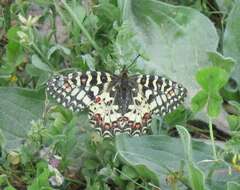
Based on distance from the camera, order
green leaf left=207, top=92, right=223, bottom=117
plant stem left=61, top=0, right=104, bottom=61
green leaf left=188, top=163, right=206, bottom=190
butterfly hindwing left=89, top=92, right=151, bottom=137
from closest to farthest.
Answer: green leaf left=188, top=163, right=206, bottom=190, green leaf left=207, top=92, right=223, bottom=117, butterfly hindwing left=89, top=92, right=151, bottom=137, plant stem left=61, top=0, right=104, bottom=61

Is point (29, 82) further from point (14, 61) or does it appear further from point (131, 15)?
point (131, 15)

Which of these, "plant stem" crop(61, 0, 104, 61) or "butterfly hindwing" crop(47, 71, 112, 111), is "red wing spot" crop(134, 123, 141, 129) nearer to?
"butterfly hindwing" crop(47, 71, 112, 111)

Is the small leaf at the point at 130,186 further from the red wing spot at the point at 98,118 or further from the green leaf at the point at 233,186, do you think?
the green leaf at the point at 233,186

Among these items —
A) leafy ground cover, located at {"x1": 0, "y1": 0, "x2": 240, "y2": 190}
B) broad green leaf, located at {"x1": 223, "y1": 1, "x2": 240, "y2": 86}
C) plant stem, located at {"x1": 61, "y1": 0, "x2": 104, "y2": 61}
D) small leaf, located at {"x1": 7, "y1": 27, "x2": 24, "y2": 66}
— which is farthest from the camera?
broad green leaf, located at {"x1": 223, "y1": 1, "x2": 240, "y2": 86}

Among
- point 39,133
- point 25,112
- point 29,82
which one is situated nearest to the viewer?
point 39,133

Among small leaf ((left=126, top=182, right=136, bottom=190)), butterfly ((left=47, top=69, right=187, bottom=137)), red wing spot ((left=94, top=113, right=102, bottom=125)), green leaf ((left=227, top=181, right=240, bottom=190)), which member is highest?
butterfly ((left=47, top=69, right=187, bottom=137))

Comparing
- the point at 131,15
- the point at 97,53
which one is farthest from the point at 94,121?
the point at 131,15

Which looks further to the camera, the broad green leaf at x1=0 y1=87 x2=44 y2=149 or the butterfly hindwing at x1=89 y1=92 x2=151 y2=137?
the broad green leaf at x1=0 y1=87 x2=44 y2=149

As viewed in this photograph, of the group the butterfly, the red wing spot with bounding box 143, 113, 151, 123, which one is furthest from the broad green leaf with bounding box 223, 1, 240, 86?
the red wing spot with bounding box 143, 113, 151, 123
